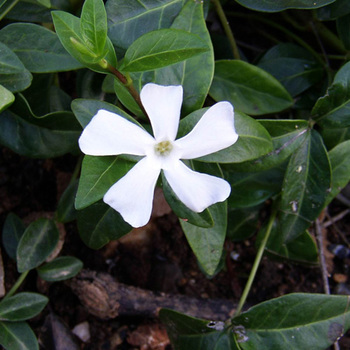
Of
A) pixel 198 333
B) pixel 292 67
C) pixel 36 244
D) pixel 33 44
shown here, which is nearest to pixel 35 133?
pixel 33 44

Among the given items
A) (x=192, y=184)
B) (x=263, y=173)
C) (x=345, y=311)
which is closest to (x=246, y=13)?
(x=263, y=173)

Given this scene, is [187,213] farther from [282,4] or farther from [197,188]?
[282,4]

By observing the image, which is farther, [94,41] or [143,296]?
[143,296]

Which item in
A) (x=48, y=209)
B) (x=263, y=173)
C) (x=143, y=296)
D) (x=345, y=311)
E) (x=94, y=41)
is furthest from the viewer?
(x=48, y=209)

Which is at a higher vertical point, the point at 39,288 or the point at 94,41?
the point at 94,41

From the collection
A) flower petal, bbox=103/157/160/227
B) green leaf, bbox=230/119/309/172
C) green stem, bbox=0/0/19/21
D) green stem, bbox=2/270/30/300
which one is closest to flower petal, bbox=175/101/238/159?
flower petal, bbox=103/157/160/227

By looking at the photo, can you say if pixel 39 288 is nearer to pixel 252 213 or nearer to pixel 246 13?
pixel 252 213
